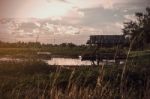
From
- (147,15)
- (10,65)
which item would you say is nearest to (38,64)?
(10,65)

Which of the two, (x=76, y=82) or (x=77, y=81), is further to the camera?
(x=77, y=81)

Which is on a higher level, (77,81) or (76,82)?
(76,82)

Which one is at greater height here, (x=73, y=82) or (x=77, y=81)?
(x=73, y=82)

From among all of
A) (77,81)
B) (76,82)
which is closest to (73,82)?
(76,82)

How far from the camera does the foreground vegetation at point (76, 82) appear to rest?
20.9 feet

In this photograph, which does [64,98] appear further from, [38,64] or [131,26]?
[131,26]

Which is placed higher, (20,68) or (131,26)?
(131,26)

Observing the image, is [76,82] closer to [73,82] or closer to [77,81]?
[73,82]

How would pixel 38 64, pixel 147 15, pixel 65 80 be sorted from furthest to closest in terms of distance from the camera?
pixel 147 15
pixel 38 64
pixel 65 80

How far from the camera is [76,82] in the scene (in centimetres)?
729

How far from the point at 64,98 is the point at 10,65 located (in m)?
23.5

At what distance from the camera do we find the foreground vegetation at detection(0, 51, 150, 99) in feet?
20.9

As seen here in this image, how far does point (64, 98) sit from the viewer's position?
20.6ft

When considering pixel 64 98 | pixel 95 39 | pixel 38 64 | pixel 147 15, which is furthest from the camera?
pixel 147 15
